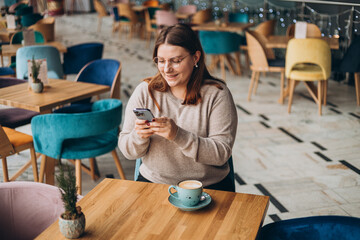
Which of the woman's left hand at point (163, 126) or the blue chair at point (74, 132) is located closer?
the woman's left hand at point (163, 126)

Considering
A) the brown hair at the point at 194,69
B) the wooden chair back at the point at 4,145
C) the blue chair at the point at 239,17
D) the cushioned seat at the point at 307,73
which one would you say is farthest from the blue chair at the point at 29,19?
the brown hair at the point at 194,69

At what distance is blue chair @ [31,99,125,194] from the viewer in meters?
2.70

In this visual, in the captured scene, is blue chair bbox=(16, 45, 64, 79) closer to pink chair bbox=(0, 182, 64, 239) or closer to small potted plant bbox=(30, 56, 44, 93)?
small potted plant bbox=(30, 56, 44, 93)

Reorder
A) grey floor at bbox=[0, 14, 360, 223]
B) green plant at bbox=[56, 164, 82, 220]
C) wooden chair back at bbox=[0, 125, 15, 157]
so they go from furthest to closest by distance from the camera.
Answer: grey floor at bbox=[0, 14, 360, 223] → wooden chair back at bbox=[0, 125, 15, 157] → green plant at bbox=[56, 164, 82, 220]

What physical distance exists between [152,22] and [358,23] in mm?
5922

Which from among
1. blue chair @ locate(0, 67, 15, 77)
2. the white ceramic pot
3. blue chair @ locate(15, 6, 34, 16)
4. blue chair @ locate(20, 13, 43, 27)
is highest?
blue chair @ locate(15, 6, 34, 16)

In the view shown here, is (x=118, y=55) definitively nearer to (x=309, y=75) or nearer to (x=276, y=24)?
(x=276, y=24)

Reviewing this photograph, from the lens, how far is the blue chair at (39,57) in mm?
4316

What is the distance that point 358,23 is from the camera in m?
4.79

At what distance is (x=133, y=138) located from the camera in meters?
1.96

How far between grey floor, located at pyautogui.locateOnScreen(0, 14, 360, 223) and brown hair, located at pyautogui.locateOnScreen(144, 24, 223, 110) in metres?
1.31

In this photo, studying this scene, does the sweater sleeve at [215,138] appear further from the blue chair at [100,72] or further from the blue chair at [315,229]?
the blue chair at [100,72]

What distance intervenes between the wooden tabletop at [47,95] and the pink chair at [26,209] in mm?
1379

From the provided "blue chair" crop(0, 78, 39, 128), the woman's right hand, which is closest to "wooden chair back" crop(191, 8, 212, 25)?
"blue chair" crop(0, 78, 39, 128)
